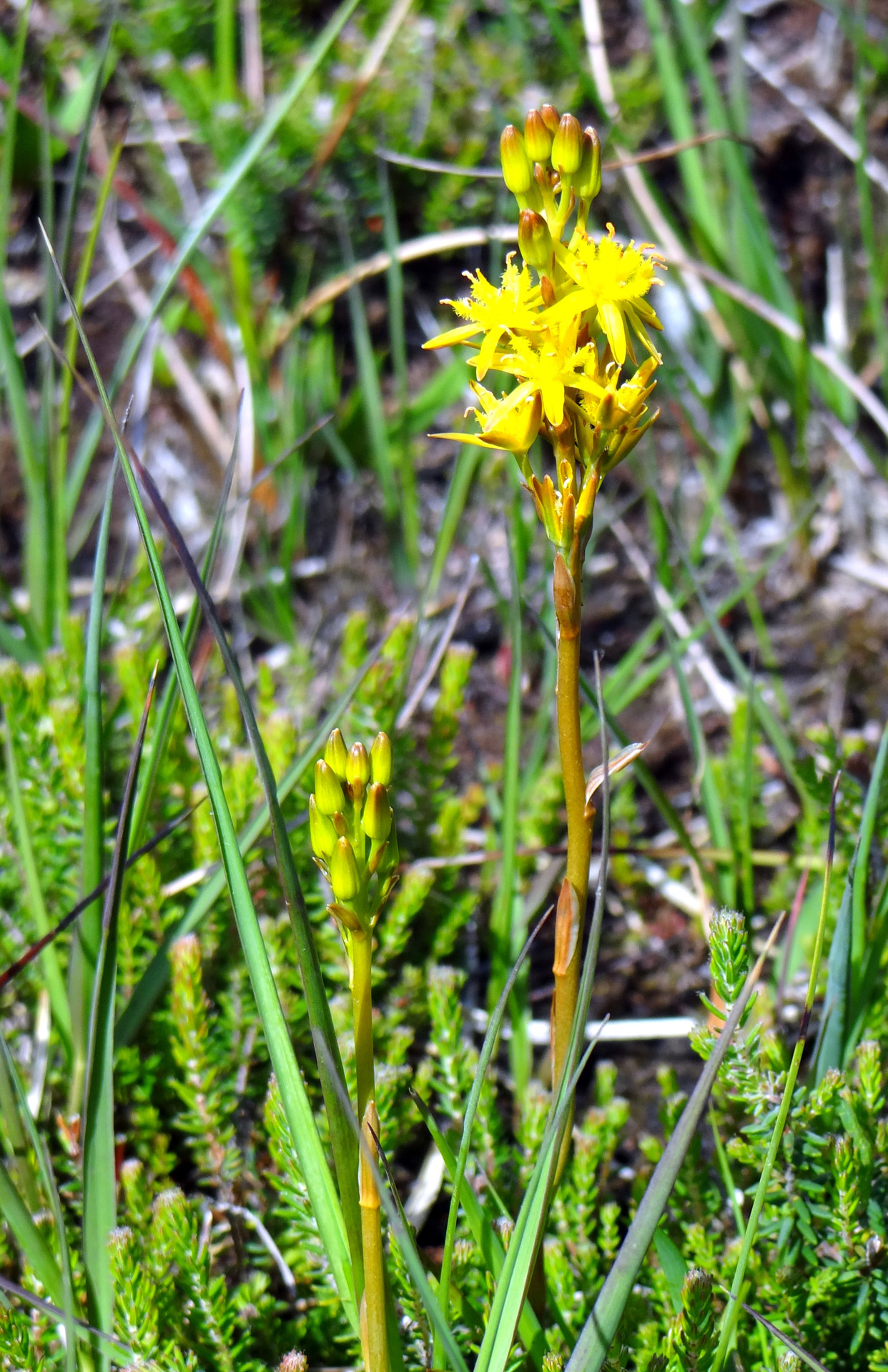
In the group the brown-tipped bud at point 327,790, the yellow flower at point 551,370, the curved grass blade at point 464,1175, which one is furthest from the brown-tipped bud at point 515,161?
the curved grass blade at point 464,1175

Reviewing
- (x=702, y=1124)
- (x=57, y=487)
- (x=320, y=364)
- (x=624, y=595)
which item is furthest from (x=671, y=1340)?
(x=320, y=364)

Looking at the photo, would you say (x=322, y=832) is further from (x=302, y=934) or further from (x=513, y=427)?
(x=513, y=427)

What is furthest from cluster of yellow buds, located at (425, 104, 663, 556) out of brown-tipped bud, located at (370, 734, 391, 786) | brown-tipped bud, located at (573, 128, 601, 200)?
brown-tipped bud, located at (370, 734, 391, 786)

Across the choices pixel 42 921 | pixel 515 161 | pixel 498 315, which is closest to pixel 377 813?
pixel 498 315

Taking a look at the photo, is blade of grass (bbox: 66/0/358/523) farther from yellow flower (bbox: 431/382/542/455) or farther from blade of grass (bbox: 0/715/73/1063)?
yellow flower (bbox: 431/382/542/455)

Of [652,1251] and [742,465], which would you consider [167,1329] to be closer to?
[652,1251]

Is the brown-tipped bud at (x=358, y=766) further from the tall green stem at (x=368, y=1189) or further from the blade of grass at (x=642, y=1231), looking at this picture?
the blade of grass at (x=642, y=1231)
